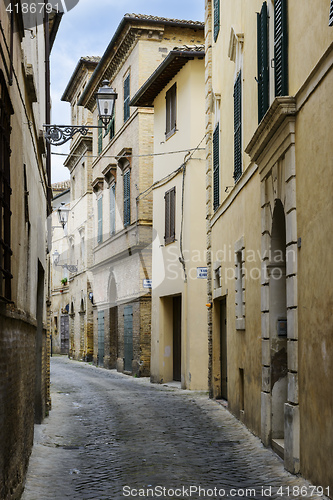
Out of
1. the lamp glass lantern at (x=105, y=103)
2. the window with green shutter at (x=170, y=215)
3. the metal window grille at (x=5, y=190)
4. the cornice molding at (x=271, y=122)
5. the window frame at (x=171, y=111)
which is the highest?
the window frame at (x=171, y=111)

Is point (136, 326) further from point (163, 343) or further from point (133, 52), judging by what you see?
point (133, 52)

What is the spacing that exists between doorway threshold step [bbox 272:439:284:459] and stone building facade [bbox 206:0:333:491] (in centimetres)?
4

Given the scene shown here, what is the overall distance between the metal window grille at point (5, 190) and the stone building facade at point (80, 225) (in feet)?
88.4

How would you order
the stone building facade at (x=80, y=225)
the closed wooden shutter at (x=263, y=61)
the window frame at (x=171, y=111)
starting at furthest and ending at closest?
1. the stone building facade at (x=80, y=225)
2. the window frame at (x=171, y=111)
3. the closed wooden shutter at (x=263, y=61)

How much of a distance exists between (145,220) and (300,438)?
16.7 m

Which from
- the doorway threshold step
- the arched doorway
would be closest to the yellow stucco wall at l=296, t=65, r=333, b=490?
the doorway threshold step

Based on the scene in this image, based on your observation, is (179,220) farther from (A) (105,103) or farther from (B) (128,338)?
(A) (105,103)

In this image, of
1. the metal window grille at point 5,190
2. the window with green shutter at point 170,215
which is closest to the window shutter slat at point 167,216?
the window with green shutter at point 170,215

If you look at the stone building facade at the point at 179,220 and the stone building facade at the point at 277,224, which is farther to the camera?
the stone building facade at the point at 179,220

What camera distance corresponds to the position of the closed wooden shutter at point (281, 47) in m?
8.90

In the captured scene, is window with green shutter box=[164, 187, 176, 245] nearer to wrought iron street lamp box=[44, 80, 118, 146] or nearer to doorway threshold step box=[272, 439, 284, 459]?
wrought iron street lamp box=[44, 80, 118, 146]

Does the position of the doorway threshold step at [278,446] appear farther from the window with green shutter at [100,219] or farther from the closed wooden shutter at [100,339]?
the window with green shutter at [100,219]

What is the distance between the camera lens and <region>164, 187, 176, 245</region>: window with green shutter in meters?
20.9

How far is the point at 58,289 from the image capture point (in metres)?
46.4
